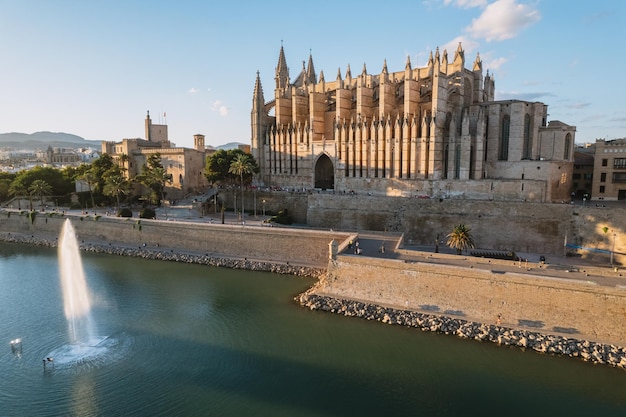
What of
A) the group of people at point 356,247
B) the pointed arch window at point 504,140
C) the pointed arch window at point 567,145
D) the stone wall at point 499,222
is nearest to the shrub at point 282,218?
the stone wall at point 499,222

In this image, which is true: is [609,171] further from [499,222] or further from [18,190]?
[18,190]

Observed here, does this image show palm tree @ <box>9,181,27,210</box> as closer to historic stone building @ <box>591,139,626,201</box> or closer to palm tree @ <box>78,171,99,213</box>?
palm tree @ <box>78,171,99,213</box>

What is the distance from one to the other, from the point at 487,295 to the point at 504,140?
2383cm

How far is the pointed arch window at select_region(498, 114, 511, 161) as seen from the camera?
3956 cm

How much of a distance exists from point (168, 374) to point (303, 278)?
12940 mm

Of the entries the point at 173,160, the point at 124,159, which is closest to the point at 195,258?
the point at 173,160

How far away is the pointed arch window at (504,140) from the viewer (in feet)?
130

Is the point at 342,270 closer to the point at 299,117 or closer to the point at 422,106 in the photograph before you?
the point at 422,106

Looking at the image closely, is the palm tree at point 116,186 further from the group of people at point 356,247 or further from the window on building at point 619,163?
the window on building at point 619,163

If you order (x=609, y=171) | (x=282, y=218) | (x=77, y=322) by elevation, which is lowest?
(x=77, y=322)

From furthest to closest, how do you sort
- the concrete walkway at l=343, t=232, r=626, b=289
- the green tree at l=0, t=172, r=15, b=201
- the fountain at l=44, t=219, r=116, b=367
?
the green tree at l=0, t=172, r=15, b=201 < the concrete walkway at l=343, t=232, r=626, b=289 < the fountain at l=44, t=219, r=116, b=367

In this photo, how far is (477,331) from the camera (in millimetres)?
19953

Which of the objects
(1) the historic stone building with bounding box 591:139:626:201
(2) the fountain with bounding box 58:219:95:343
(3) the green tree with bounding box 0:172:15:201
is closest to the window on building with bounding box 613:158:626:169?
(1) the historic stone building with bounding box 591:139:626:201

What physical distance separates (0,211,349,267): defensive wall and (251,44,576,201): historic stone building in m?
14.4
